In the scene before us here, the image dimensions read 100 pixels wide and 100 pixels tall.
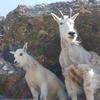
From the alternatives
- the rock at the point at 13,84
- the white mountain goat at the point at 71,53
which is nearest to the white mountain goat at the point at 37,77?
the white mountain goat at the point at 71,53

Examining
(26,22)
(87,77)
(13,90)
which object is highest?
(26,22)

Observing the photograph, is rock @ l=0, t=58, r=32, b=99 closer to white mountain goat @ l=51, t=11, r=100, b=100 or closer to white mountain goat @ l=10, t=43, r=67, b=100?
white mountain goat @ l=10, t=43, r=67, b=100

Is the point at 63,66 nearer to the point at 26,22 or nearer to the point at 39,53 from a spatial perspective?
the point at 39,53

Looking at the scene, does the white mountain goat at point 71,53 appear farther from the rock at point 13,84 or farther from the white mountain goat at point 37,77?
the rock at point 13,84

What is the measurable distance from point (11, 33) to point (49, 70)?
1.61 metres

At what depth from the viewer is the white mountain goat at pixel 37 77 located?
7668 mm

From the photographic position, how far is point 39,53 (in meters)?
8.75

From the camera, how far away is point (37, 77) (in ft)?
25.3

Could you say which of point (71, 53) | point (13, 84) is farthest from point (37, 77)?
point (13, 84)

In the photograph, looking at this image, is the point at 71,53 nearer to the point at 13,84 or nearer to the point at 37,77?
the point at 37,77

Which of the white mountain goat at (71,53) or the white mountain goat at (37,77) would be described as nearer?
the white mountain goat at (71,53)

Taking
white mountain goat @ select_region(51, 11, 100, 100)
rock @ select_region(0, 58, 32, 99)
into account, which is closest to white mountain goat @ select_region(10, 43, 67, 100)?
white mountain goat @ select_region(51, 11, 100, 100)

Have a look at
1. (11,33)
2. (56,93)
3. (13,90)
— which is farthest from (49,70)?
(11,33)

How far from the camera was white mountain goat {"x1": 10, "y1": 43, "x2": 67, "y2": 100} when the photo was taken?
25.2 feet
